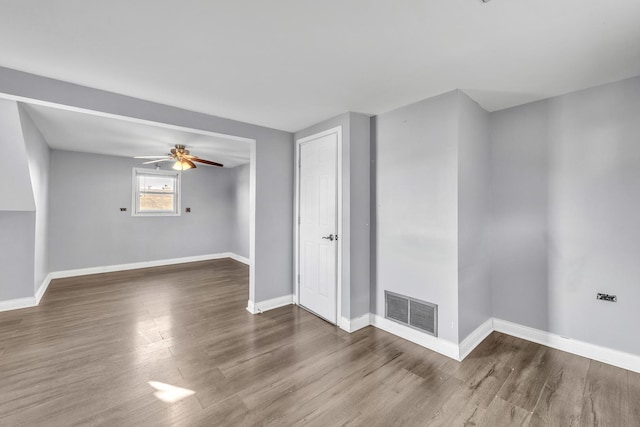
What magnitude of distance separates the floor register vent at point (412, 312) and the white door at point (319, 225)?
62 cm

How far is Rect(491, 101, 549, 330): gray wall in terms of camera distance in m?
2.66

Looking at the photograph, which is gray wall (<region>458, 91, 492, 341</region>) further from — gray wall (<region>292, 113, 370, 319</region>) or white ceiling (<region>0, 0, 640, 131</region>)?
gray wall (<region>292, 113, 370, 319</region>)

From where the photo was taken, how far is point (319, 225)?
3.36 meters

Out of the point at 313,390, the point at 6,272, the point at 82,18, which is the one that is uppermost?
the point at 82,18

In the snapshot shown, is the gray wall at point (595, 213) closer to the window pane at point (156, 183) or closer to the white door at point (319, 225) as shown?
the white door at point (319, 225)

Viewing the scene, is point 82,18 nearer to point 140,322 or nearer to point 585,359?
point 140,322

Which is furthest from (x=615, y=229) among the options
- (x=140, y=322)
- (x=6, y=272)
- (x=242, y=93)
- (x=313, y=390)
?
(x=6, y=272)

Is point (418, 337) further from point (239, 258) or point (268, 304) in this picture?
point (239, 258)

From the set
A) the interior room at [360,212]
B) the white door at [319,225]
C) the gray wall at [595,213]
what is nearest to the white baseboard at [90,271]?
the interior room at [360,212]

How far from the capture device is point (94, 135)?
3965mm

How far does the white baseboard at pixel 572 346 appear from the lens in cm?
221

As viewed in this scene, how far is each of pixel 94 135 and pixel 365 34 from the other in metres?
4.28

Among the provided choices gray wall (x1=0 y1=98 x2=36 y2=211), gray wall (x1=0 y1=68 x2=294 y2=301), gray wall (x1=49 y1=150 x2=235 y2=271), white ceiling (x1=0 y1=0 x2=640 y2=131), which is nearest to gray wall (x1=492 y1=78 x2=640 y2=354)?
white ceiling (x1=0 y1=0 x2=640 y2=131)

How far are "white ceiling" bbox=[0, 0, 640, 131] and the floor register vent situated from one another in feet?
6.66
